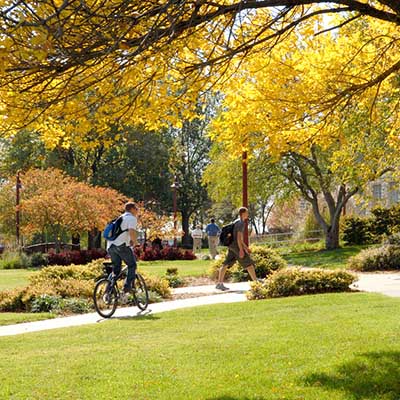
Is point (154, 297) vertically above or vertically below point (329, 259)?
below

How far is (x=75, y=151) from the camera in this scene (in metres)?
49.0

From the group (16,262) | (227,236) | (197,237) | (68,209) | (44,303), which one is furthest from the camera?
(197,237)

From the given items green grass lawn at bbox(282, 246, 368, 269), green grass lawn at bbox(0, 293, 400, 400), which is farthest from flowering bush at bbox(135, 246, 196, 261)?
green grass lawn at bbox(0, 293, 400, 400)

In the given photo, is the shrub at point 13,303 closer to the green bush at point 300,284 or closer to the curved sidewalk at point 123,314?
the curved sidewalk at point 123,314

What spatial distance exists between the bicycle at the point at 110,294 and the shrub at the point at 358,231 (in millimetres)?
23859

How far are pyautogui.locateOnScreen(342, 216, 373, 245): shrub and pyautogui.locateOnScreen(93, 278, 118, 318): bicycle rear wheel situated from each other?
2441 cm

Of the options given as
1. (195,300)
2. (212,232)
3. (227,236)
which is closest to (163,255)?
(212,232)

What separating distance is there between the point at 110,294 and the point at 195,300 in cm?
290

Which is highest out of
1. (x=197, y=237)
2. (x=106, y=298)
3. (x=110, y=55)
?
(x=110, y=55)

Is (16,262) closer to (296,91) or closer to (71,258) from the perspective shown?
(71,258)

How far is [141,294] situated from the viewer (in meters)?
→ 12.3

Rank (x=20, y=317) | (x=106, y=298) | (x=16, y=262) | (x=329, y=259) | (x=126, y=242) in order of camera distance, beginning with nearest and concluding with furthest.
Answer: (x=126, y=242) < (x=106, y=298) < (x=20, y=317) < (x=329, y=259) < (x=16, y=262)

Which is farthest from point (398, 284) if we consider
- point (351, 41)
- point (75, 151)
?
point (75, 151)

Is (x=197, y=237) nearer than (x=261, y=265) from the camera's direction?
No
